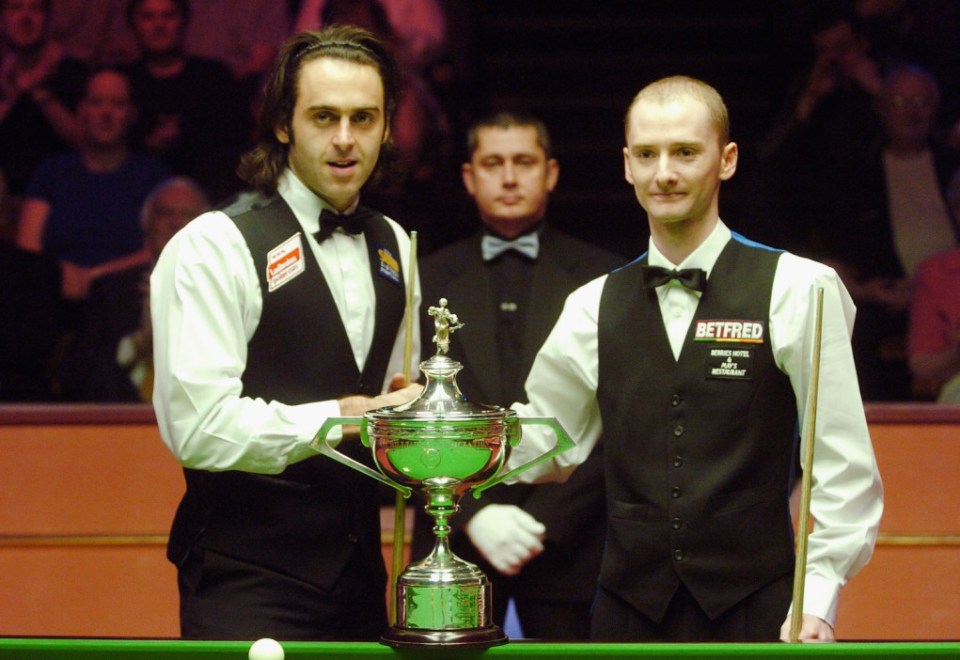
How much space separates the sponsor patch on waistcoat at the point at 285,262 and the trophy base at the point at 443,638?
30.1 inches

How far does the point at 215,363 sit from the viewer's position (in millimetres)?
2264

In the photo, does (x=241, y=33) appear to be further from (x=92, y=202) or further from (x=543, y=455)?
(x=543, y=455)

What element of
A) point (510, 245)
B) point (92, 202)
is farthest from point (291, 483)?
point (92, 202)

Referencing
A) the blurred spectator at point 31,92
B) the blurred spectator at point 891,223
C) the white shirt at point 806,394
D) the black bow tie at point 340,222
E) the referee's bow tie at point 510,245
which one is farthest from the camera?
the blurred spectator at point 31,92

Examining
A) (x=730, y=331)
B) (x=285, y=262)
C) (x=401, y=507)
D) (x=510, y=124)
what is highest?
(x=510, y=124)

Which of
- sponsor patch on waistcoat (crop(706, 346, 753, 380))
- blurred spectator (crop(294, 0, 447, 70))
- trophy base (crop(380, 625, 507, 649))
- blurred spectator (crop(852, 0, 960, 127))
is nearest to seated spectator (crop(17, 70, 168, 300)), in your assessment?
blurred spectator (crop(294, 0, 447, 70))

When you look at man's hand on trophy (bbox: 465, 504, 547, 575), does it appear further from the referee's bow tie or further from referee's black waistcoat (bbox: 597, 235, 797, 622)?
the referee's bow tie

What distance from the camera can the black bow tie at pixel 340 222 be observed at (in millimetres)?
2506

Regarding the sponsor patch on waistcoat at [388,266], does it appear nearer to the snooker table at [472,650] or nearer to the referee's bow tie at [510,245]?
the referee's bow tie at [510,245]

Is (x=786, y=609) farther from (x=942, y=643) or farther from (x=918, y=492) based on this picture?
→ (x=918, y=492)

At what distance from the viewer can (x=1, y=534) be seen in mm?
3684

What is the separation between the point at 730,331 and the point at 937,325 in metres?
3.09

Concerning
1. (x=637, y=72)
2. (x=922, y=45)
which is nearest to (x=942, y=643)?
(x=922, y=45)

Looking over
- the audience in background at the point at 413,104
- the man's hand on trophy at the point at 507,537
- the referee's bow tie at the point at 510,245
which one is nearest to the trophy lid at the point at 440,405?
the man's hand on trophy at the point at 507,537
